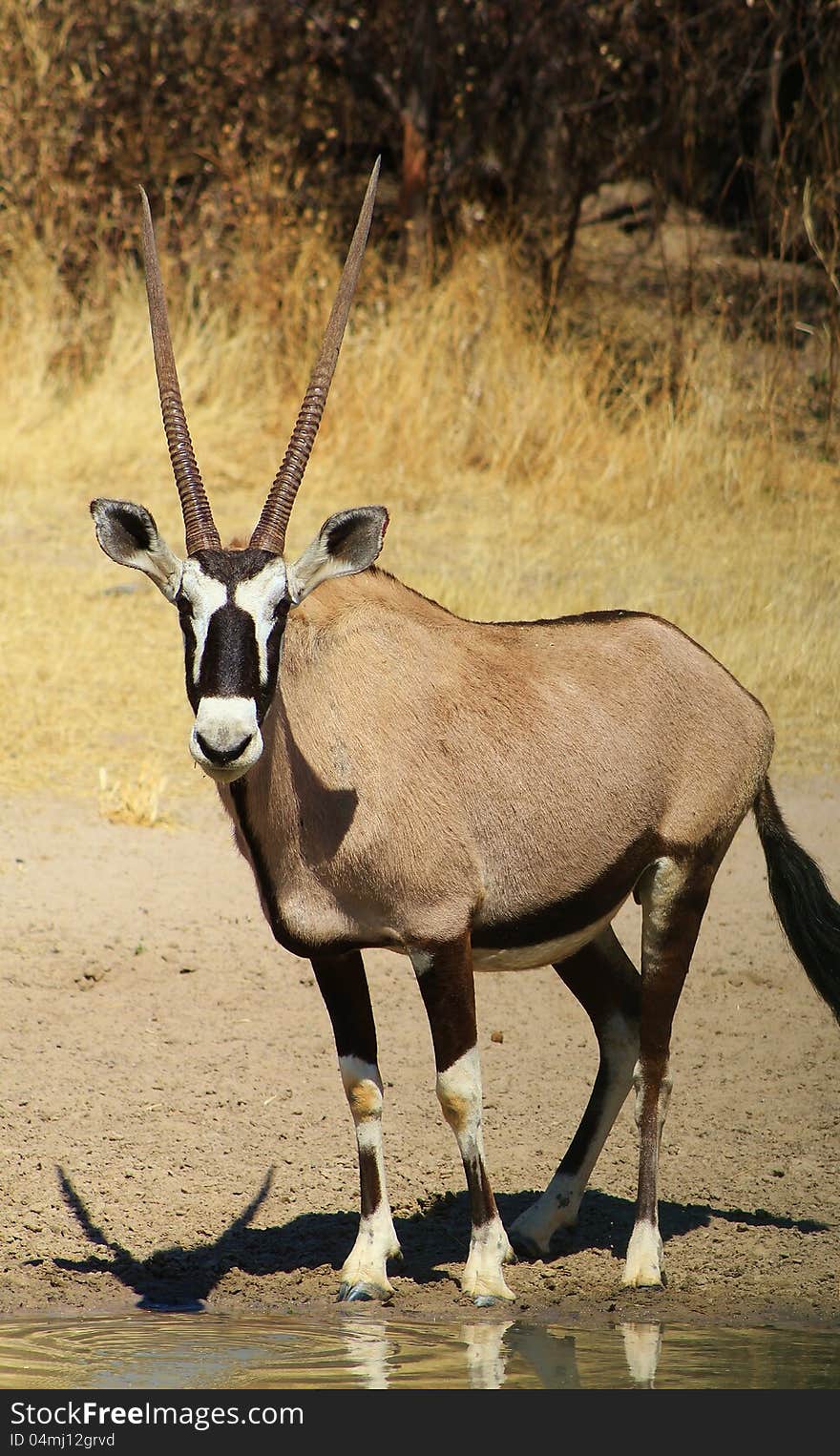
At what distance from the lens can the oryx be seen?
459 centimetres

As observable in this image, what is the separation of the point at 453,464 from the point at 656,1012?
389 inches

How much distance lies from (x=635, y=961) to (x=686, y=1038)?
2.05ft

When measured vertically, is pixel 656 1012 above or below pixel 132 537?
below

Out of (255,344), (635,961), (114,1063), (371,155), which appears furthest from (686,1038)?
(371,155)

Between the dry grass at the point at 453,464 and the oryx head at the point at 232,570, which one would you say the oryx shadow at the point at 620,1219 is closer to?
the oryx head at the point at 232,570

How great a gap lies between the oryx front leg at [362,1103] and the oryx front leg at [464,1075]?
0.25 m

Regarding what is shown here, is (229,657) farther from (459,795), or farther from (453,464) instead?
(453,464)

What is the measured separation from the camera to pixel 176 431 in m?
4.80

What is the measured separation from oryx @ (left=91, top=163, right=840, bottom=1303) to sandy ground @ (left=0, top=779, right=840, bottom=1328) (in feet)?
1.06

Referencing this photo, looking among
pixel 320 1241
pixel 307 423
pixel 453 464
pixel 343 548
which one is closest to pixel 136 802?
pixel 320 1241

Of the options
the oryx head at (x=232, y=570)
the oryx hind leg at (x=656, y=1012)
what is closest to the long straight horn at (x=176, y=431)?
the oryx head at (x=232, y=570)

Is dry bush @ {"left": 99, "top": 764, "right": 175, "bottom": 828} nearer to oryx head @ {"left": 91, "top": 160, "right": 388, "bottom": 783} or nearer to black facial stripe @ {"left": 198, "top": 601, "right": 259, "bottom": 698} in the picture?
oryx head @ {"left": 91, "top": 160, "right": 388, "bottom": 783}

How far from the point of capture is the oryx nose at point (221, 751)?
4.09 metres

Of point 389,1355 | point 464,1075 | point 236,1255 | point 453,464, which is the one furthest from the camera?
point 453,464
